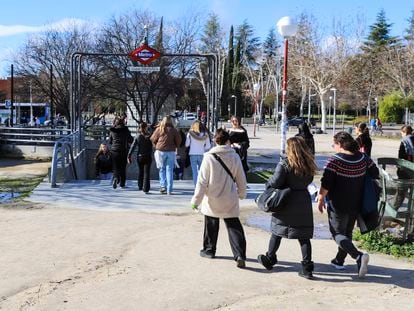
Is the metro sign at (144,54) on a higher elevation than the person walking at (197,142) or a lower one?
higher

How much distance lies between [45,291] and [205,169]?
2.09 m

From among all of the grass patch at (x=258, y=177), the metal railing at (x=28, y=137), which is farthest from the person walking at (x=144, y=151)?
the metal railing at (x=28, y=137)

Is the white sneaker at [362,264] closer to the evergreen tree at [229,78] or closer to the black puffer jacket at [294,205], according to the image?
the black puffer jacket at [294,205]

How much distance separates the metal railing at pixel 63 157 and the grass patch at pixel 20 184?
66 centimetres

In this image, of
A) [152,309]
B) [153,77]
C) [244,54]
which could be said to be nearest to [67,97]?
[153,77]

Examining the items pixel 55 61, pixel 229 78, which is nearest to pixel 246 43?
pixel 229 78

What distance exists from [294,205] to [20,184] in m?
9.34

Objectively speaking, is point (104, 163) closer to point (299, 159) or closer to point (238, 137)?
point (238, 137)

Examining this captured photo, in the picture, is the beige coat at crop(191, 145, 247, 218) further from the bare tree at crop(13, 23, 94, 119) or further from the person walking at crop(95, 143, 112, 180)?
the bare tree at crop(13, 23, 94, 119)

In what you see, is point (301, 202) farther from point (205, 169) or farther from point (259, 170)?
point (259, 170)

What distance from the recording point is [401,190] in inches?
262

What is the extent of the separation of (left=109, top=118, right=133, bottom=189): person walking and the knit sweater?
6556 mm

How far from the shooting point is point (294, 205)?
547 centimetres

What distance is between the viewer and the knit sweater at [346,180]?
5.58 meters
